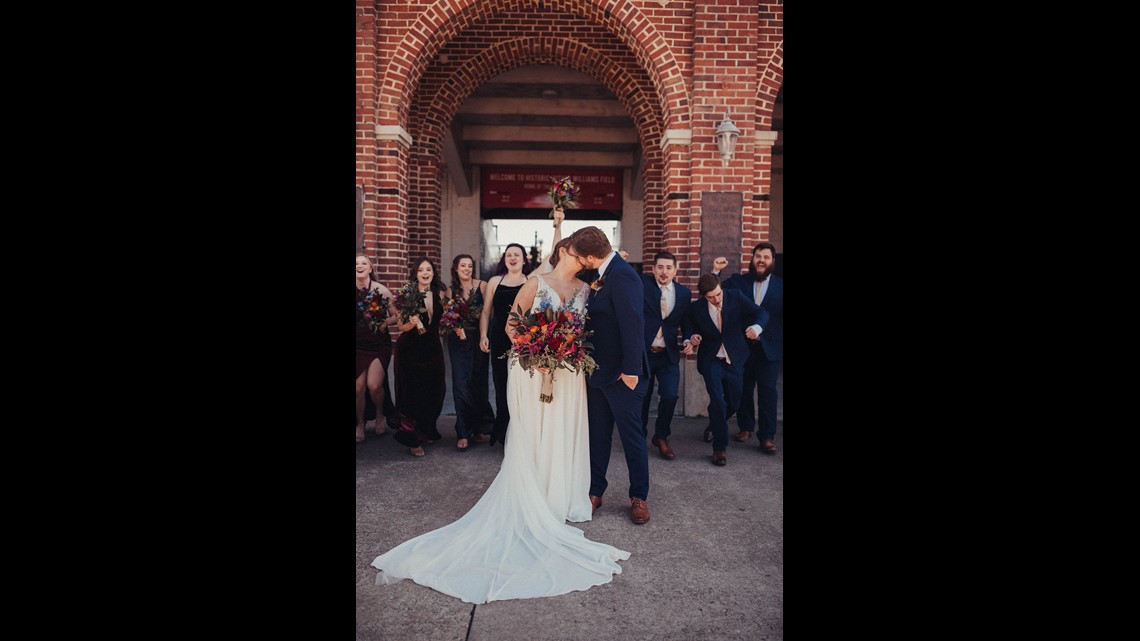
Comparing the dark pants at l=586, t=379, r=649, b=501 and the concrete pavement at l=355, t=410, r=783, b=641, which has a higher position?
the dark pants at l=586, t=379, r=649, b=501

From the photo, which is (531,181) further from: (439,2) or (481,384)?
(481,384)

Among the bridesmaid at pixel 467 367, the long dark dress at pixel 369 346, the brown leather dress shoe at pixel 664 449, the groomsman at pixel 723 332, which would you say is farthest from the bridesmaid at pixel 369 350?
the groomsman at pixel 723 332

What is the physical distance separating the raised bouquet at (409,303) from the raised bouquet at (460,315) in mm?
213

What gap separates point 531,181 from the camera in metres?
15.3

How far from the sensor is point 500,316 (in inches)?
229

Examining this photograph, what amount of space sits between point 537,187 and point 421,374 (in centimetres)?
1017

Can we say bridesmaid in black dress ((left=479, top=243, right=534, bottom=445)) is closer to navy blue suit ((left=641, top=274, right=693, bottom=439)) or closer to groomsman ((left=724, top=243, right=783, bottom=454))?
navy blue suit ((left=641, top=274, right=693, bottom=439))

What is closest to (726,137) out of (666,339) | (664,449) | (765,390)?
(666,339)

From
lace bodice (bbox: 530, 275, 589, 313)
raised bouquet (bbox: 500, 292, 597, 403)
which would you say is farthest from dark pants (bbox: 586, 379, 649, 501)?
lace bodice (bbox: 530, 275, 589, 313)

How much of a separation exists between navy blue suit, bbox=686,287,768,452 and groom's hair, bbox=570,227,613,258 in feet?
6.73

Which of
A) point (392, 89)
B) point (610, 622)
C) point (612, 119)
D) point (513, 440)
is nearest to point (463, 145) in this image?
point (612, 119)

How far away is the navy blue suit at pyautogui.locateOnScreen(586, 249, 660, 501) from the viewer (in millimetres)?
4117

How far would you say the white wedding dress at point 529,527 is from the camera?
3.27m

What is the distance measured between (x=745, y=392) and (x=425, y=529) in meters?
3.58
